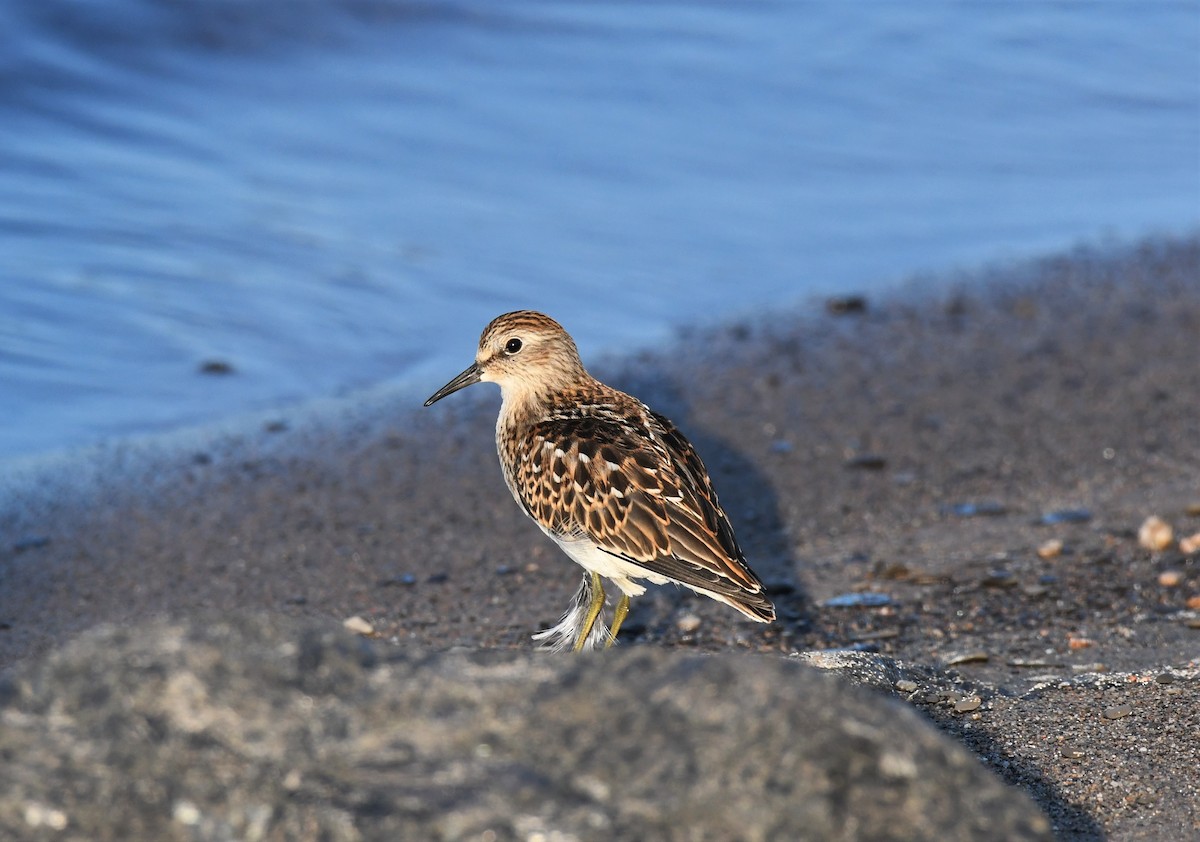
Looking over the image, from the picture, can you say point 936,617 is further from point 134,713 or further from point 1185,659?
point 134,713

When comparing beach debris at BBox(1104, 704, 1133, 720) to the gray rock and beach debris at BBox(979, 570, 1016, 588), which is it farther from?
the gray rock

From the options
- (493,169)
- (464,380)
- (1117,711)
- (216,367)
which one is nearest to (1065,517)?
(1117,711)

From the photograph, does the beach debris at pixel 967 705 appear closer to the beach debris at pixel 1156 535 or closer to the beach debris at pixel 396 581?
the beach debris at pixel 1156 535

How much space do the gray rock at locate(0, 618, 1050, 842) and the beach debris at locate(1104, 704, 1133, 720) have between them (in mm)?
2222

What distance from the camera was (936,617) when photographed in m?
6.05

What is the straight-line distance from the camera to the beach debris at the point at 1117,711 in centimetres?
485

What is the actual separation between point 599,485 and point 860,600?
1.49 meters

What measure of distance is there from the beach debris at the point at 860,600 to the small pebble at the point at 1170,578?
1.11m

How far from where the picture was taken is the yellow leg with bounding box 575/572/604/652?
5.67 meters

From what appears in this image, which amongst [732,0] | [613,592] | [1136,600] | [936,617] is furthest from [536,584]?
[732,0]

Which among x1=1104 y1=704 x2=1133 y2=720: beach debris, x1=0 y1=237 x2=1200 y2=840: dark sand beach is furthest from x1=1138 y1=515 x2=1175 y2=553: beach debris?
x1=1104 y1=704 x2=1133 y2=720: beach debris

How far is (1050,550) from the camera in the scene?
6.53 meters

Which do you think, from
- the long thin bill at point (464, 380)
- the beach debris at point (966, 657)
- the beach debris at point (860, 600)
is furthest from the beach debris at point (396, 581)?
the beach debris at point (966, 657)

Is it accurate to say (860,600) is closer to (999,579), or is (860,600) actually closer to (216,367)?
(999,579)
